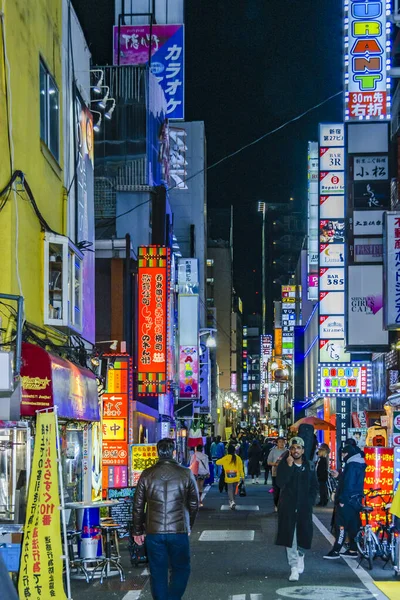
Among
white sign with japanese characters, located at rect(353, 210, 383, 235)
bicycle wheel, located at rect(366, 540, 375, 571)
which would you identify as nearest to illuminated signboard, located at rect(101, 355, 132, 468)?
white sign with japanese characters, located at rect(353, 210, 383, 235)

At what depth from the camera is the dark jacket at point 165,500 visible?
394 inches

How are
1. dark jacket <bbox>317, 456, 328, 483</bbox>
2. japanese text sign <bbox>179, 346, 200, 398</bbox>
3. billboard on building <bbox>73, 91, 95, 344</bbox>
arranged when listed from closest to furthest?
billboard on building <bbox>73, 91, 95, 344</bbox> < dark jacket <bbox>317, 456, 328, 483</bbox> < japanese text sign <bbox>179, 346, 200, 398</bbox>

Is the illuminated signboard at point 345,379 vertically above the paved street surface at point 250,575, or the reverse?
the illuminated signboard at point 345,379

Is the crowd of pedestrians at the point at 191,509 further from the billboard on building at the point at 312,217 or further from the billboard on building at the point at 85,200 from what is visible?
the billboard on building at the point at 312,217

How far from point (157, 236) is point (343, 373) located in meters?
8.73

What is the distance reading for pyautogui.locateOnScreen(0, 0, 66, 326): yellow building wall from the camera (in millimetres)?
14117

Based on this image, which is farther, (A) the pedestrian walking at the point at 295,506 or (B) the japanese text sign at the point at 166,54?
(B) the japanese text sign at the point at 166,54

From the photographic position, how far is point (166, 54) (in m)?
59.7

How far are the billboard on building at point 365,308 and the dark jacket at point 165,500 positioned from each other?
58.3 ft

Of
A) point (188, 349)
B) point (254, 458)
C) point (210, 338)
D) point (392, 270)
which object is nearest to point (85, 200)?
point (392, 270)

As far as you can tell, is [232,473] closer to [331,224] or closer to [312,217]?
[331,224]

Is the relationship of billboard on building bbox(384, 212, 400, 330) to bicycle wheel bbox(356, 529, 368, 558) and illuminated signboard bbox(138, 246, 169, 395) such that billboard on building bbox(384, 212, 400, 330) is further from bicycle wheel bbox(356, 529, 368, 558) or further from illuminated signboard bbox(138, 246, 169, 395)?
illuminated signboard bbox(138, 246, 169, 395)

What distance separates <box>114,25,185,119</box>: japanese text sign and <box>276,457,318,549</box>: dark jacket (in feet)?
142

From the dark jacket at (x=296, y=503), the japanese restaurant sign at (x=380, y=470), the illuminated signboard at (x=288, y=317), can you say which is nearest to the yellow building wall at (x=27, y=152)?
the dark jacket at (x=296, y=503)
